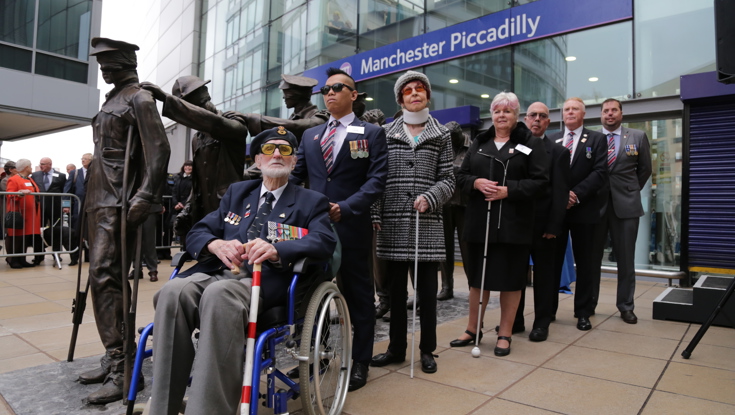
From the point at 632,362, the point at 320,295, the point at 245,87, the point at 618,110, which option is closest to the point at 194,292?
the point at 320,295

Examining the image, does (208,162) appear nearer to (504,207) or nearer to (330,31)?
(504,207)

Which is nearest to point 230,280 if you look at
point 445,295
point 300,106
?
point 300,106

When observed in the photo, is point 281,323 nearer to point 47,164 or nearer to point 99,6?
point 47,164

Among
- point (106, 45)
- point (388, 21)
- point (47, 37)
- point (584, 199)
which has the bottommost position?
point (584, 199)

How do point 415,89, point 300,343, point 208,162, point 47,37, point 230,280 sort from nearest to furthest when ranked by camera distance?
point 230,280 < point 300,343 < point 415,89 < point 208,162 < point 47,37

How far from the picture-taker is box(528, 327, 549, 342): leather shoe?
427 cm

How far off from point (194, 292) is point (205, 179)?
1.74 meters

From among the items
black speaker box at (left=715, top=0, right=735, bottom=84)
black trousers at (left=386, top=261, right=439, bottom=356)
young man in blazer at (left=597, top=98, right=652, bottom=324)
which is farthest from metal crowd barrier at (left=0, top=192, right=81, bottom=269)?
black speaker box at (left=715, top=0, right=735, bottom=84)

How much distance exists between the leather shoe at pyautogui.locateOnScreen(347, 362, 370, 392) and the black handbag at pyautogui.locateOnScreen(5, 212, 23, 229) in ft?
27.8

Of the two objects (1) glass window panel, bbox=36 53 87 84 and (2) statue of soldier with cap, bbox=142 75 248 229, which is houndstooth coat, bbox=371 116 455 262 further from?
(1) glass window panel, bbox=36 53 87 84

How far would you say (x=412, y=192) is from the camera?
11.3 feet

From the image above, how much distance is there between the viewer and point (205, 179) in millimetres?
3795

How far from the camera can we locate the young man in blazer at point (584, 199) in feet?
15.6

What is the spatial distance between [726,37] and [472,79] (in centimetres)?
681
